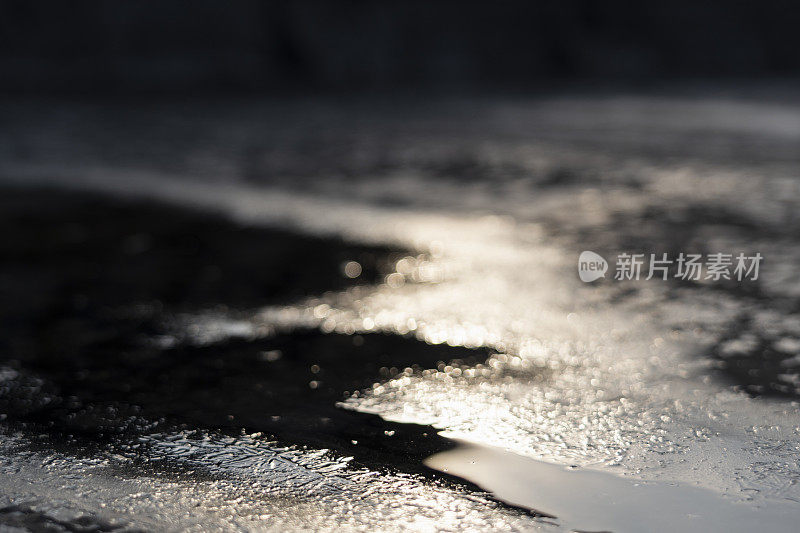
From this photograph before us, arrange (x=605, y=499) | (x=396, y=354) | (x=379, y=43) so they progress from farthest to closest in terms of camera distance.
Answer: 1. (x=379, y=43)
2. (x=396, y=354)
3. (x=605, y=499)

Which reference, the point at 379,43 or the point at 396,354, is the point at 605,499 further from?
the point at 379,43

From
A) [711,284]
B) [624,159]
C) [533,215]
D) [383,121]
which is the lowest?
[711,284]

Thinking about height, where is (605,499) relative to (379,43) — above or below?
below

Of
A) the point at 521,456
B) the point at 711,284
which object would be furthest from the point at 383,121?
the point at 521,456

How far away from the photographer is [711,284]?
2430mm

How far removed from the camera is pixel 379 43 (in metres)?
12.8

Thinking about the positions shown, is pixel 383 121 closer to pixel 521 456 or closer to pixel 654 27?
pixel 521 456

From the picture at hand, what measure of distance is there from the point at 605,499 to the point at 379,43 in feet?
39.8

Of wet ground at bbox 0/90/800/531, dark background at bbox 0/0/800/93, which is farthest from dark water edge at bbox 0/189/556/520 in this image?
dark background at bbox 0/0/800/93

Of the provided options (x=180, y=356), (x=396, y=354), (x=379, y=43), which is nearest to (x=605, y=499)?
(x=396, y=354)

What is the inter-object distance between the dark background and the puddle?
10007 mm

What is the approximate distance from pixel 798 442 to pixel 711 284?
3.27 feet

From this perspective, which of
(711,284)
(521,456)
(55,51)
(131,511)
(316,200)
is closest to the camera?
(131,511)

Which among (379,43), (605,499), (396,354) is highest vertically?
(379,43)
